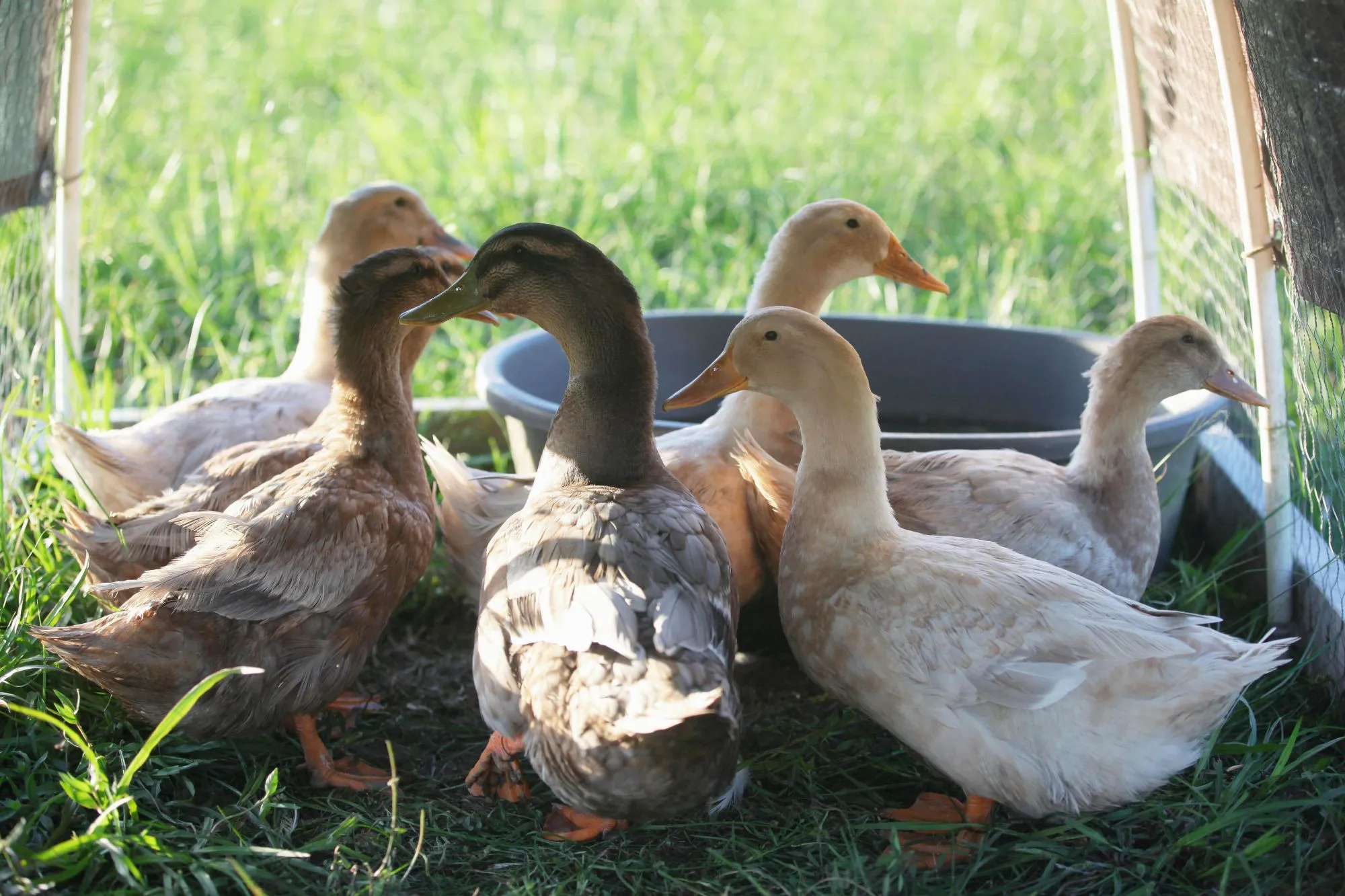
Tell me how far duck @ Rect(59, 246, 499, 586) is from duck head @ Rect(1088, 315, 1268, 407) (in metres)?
1.57

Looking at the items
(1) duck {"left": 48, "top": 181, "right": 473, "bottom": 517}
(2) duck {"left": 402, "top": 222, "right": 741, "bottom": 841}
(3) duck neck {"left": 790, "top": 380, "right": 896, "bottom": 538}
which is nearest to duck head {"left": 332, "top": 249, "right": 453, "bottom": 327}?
(1) duck {"left": 48, "top": 181, "right": 473, "bottom": 517}

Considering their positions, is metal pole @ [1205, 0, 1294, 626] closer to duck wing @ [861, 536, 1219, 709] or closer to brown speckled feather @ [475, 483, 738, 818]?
duck wing @ [861, 536, 1219, 709]

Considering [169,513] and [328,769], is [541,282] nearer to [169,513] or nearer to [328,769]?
[169,513]

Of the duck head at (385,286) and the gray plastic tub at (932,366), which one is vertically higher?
the duck head at (385,286)

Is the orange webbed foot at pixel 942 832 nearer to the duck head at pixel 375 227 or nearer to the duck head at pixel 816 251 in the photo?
the duck head at pixel 816 251

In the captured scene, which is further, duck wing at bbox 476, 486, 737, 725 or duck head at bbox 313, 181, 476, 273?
duck head at bbox 313, 181, 476, 273

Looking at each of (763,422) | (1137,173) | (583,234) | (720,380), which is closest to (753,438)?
(763,422)

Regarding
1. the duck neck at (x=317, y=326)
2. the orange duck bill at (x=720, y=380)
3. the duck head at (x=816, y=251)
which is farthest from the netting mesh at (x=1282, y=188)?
the duck neck at (x=317, y=326)

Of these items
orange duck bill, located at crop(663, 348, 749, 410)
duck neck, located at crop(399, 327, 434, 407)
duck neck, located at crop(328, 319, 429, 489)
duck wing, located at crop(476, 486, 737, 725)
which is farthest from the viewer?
duck neck, located at crop(399, 327, 434, 407)

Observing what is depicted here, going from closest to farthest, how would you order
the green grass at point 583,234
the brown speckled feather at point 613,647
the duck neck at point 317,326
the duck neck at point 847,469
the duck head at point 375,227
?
the brown speckled feather at point 613,647 → the green grass at point 583,234 → the duck neck at point 847,469 → the duck neck at point 317,326 → the duck head at point 375,227

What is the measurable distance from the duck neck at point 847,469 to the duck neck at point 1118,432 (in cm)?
69

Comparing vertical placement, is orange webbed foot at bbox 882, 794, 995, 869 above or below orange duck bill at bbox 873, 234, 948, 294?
below

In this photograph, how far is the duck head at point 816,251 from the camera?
3.43m

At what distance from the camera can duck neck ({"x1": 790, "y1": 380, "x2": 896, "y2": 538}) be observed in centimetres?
273
